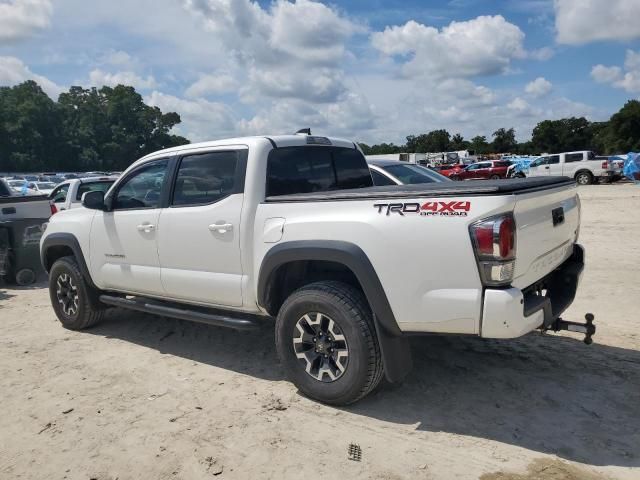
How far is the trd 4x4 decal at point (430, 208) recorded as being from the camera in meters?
3.10

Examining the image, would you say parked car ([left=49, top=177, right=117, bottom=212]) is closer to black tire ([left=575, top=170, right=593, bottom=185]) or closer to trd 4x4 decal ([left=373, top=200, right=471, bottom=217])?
trd 4x4 decal ([left=373, top=200, right=471, bottom=217])

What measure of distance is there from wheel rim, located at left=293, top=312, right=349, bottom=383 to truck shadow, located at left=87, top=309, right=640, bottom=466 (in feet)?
1.07

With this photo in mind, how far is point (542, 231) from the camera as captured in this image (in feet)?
11.5

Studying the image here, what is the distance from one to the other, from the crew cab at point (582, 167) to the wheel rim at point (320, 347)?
2490 cm

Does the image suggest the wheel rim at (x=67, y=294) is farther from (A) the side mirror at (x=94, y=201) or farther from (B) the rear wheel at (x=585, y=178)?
(B) the rear wheel at (x=585, y=178)

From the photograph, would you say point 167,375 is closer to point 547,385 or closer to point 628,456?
point 547,385

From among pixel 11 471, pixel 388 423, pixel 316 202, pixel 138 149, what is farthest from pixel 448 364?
pixel 138 149

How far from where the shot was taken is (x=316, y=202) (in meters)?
3.76

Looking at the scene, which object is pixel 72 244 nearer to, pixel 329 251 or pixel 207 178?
pixel 207 178

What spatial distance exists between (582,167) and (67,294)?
27.0m

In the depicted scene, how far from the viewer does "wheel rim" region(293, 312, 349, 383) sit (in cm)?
372

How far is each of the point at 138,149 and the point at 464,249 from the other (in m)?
81.4

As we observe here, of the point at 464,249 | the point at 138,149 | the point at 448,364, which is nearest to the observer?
the point at 464,249

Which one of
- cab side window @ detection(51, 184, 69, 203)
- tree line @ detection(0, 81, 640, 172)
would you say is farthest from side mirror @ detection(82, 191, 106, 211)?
tree line @ detection(0, 81, 640, 172)
